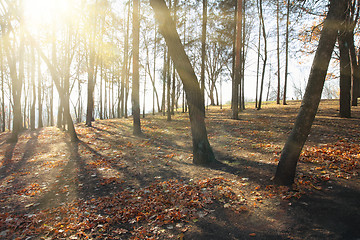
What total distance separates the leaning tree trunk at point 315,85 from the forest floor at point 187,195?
706mm

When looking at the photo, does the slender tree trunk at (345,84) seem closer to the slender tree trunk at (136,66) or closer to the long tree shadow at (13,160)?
the slender tree trunk at (136,66)

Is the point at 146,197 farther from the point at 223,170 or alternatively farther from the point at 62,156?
the point at 62,156

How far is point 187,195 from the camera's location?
454 centimetres

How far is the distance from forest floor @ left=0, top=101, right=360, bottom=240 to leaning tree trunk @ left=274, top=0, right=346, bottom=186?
27.8 inches

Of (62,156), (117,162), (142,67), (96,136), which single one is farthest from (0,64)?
(117,162)

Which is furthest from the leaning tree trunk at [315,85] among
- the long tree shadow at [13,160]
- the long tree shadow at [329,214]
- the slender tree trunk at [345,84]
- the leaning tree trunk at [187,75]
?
the slender tree trunk at [345,84]

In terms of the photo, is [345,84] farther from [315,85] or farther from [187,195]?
[187,195]

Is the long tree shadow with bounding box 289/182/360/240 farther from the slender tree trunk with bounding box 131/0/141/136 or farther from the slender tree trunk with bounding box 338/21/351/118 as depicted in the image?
the slender tree trunk with bounding box 131/0/141/136

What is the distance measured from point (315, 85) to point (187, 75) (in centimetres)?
328

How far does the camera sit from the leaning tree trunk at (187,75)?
5957 mm

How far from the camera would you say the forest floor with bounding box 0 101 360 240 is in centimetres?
343

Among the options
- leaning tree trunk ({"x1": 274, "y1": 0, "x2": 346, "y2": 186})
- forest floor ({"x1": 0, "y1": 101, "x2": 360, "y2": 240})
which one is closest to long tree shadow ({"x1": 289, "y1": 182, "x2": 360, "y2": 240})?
forest floor ({"x1": 0, "y1": 101, "x2": 360, "y2": 240})

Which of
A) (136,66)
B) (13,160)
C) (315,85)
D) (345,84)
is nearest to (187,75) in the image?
(315,85)

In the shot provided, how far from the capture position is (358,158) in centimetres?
541
